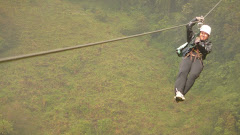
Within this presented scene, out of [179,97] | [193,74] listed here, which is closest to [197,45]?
[193,74]

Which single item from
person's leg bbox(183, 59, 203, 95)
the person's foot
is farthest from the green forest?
the person's foot

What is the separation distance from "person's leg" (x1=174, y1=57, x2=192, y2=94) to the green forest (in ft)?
15.3

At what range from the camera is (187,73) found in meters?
2.82

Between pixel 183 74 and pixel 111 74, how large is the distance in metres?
6.87

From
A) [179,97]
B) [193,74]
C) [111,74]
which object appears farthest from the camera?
[111,74]

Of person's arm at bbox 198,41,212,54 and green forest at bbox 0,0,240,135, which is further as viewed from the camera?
green forest at bbox 0,0,240,135

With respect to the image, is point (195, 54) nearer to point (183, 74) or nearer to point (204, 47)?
point (204, 47)

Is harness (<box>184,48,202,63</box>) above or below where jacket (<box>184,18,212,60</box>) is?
below

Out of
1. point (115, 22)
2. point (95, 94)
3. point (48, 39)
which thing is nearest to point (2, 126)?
point (95, 94)

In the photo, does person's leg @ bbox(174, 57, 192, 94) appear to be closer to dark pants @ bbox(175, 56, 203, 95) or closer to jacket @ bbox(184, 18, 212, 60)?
dark pants @ bbox(175, 56, 203, 95)

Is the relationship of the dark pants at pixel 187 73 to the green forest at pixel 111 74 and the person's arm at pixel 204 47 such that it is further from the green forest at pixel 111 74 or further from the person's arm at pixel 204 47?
the green forest at pixel 111 74

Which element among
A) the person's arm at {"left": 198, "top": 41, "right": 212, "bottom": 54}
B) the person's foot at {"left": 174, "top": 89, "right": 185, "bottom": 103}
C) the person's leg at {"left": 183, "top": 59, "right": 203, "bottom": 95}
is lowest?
the person's foot at {"left": 174, "top": 89, "right": 185, "bottom": 103}

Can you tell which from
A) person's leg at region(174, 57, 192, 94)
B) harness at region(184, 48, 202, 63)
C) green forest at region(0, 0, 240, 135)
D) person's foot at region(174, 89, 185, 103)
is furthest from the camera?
green forest at region(0, 0, 240, 135)

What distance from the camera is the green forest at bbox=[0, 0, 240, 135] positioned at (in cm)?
746
